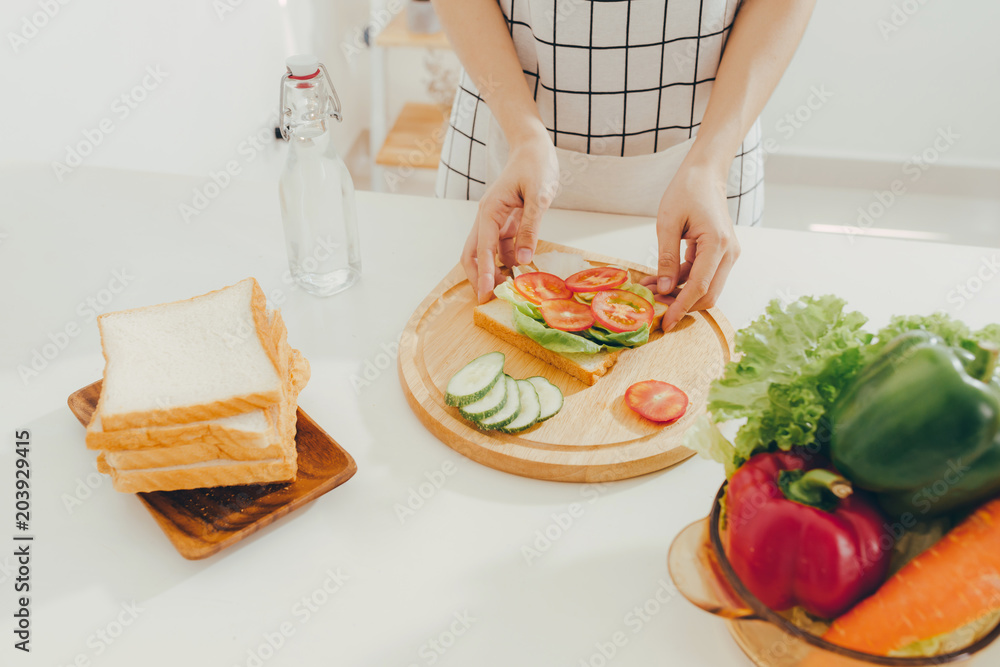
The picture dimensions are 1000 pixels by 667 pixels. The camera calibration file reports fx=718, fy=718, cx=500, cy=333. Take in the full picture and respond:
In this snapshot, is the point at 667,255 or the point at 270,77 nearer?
the point at 667,255

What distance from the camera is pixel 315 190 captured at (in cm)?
126

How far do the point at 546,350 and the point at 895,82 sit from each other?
333 cm

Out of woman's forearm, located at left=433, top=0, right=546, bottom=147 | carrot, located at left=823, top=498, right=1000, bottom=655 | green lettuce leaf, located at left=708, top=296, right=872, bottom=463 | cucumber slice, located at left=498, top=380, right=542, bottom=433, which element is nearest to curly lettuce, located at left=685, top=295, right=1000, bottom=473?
green lettuce leaf, located at left=708, top=296, right=872, bottom=463

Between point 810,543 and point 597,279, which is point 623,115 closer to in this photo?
point 597,279

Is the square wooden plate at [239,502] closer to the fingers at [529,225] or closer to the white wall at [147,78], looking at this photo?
the fingers at [529,225]

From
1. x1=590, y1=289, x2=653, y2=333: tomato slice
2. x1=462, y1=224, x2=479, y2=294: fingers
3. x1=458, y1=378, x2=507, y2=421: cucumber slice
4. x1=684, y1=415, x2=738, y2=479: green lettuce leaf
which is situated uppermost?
x1=684, y1=415, x2=738, y2=479: green lettuce leaf

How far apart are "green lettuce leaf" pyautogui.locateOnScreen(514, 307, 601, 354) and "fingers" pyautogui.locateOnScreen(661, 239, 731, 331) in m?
0.16

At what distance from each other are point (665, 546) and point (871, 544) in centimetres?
32

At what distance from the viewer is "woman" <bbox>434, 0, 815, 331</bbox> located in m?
1.27

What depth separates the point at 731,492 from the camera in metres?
0.68

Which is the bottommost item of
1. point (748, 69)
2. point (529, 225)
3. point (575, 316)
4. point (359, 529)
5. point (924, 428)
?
point (359, 529)

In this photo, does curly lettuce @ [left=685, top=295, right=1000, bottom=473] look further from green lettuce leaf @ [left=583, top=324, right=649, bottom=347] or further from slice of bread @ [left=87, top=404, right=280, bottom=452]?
slice of bread @ [left=87, top=404, right=280, bottom=452]

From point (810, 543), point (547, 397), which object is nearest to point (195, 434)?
point (547, 397)

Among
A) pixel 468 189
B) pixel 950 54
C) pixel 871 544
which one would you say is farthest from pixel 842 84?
pixel 871 544
